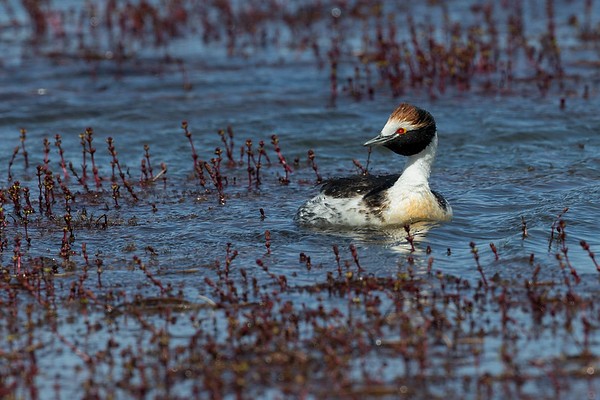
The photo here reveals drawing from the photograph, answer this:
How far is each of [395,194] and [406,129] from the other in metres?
0.53

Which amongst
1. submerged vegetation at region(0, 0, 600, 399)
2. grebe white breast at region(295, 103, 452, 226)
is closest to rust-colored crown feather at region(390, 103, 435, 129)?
grebe white breast at region(295, 103, 452, 226)

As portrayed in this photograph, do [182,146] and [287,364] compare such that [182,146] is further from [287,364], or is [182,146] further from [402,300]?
[287,364]

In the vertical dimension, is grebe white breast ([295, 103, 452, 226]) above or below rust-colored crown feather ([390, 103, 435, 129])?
below

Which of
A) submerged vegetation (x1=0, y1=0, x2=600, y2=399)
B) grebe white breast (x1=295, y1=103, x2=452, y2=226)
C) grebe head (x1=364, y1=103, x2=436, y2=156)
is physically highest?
grebe head (x1=364, y1=103, x2=436, y2=156)

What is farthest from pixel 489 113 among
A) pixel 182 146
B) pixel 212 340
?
pixel 212 340

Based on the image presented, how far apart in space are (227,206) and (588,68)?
7.37 metres

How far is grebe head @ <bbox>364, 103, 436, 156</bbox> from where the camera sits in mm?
8594

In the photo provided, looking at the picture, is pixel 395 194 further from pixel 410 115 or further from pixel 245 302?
pixel 245 302

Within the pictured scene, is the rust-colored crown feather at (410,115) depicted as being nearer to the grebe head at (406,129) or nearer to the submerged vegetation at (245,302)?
the grebe head at (406,129)

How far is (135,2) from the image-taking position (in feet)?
66.7

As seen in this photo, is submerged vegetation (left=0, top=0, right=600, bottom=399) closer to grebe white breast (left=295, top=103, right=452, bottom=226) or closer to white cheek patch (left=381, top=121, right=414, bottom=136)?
grebe white breast (left=295, top=103, right=452, bottom=226)

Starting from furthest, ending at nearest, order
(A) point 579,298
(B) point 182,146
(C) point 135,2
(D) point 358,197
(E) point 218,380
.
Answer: (C) point 135,2 → (B) point 182,146 → (D) point 358,197 → (A) point 579,298 → (E) point 218,380

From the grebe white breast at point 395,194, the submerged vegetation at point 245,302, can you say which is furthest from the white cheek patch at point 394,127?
the submerged vegetation at point 245,302

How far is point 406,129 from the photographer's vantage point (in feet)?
28.3
